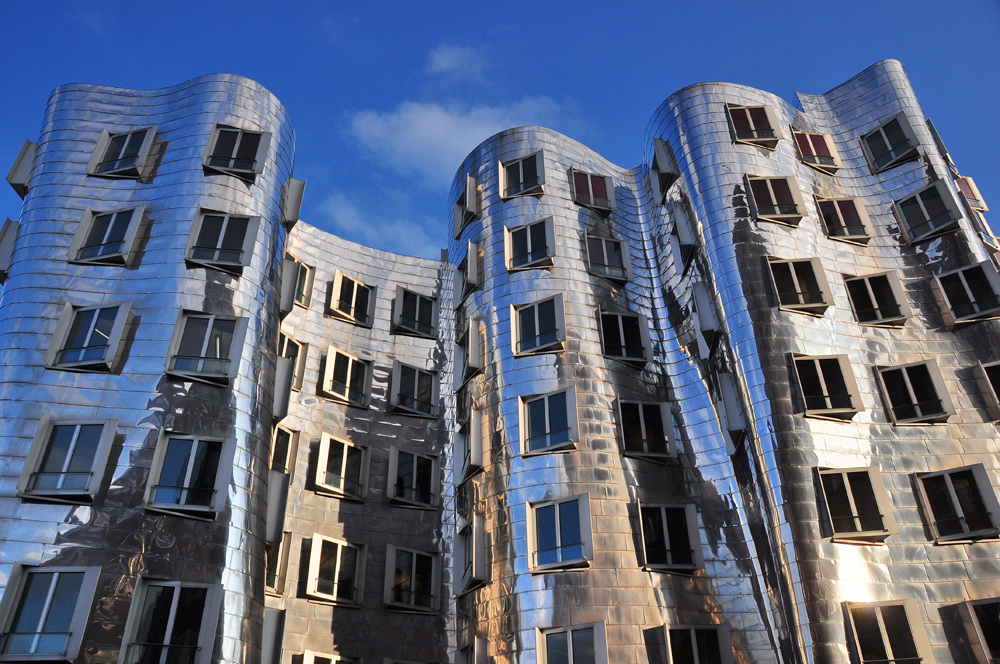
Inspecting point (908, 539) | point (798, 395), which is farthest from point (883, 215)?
point (908, 539)

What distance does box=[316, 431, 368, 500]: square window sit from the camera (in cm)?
3319

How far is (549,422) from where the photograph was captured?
30.4 meters

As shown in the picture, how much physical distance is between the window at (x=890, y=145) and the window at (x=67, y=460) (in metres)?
34.4

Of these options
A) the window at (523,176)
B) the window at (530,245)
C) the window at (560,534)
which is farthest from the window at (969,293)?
the window at (523,176)

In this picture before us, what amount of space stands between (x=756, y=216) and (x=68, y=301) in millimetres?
27576

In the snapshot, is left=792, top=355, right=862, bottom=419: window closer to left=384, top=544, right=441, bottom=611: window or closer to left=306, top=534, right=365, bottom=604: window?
left=384, top=544, right=441, bottom=611: window

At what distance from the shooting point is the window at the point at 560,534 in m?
27.2

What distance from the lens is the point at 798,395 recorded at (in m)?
28.0

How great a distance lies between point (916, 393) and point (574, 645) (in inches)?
620

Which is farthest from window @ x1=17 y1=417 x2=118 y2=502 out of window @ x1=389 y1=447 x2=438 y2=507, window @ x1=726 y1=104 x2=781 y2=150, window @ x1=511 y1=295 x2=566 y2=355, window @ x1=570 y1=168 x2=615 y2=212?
window @ x1=726 y1=104 x2=781 y2=150

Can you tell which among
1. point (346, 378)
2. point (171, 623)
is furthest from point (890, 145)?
point (171, 623)

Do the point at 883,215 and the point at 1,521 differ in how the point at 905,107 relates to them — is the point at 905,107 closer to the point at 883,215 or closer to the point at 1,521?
the point at 883,215

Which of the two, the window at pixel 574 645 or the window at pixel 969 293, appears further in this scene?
the window at pixel 969 293

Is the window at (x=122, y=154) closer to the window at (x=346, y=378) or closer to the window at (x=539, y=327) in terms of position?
the window at (x=346, y=378)
